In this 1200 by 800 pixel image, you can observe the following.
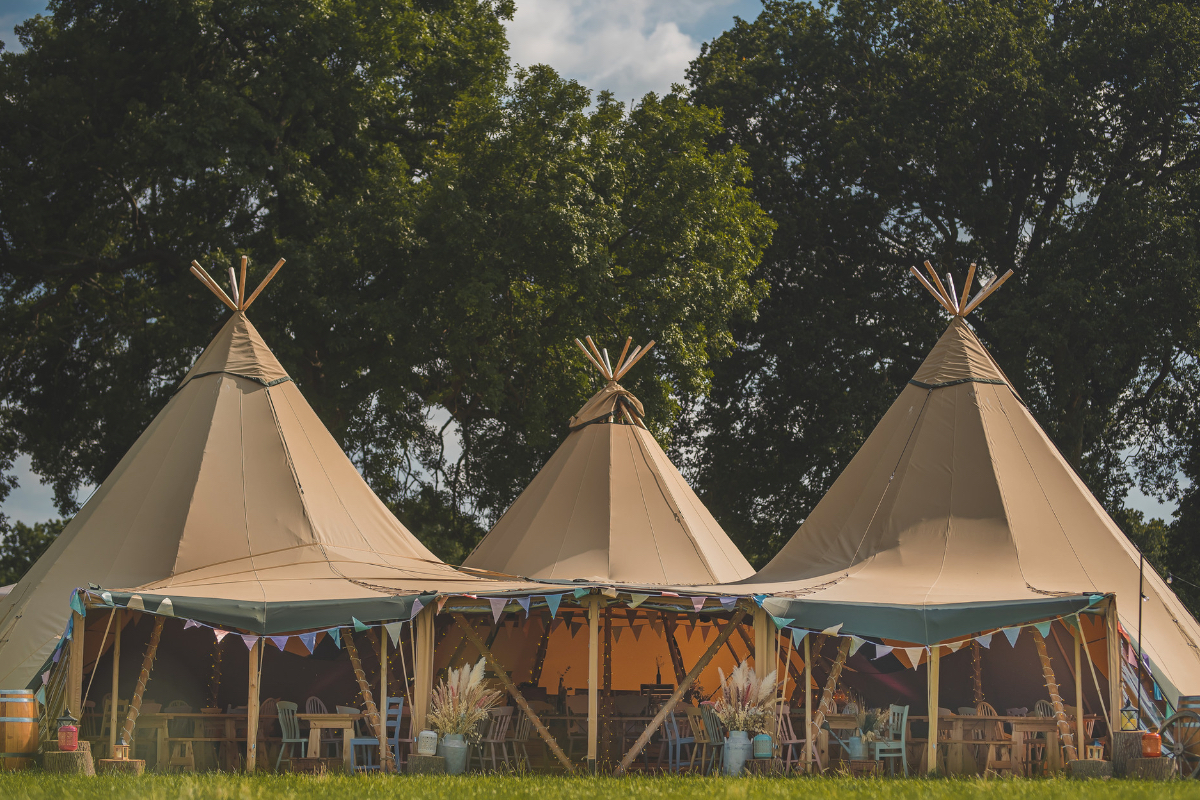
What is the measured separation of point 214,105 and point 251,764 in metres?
10.6

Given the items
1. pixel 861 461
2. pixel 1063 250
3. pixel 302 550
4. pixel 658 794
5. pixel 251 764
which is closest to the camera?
pixel 658 794

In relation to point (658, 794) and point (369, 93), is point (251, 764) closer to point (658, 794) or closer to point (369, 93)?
point (658, 794)

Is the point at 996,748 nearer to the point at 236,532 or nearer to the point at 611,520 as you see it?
the point at 611,520

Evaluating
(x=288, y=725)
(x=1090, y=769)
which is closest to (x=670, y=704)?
(x=1090, y=769)

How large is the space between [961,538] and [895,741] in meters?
2.24

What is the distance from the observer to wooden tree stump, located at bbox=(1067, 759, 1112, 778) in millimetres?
8391

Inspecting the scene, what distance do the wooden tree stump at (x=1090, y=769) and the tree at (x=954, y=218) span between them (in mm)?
11737

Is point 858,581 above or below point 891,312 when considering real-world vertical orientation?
below

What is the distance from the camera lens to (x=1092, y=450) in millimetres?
21422

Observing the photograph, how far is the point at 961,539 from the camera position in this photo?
11.1m

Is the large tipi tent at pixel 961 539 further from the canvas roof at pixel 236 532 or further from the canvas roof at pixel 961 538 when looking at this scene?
the canvas roof at pixel 236 532

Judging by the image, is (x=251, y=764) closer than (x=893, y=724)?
Yes

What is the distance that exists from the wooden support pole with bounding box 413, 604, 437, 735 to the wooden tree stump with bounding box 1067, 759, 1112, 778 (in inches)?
208

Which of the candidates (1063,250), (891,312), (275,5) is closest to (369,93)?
(275,5)
